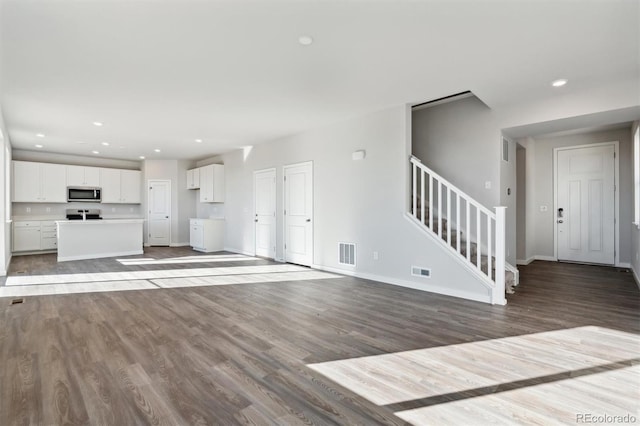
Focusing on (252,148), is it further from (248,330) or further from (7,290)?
(248,330)

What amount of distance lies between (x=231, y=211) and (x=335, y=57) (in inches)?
242

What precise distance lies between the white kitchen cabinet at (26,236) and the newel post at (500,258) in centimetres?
1023

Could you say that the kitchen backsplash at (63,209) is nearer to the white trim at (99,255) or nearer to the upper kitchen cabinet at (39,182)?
the upper kitchen cabinet at (39,182)

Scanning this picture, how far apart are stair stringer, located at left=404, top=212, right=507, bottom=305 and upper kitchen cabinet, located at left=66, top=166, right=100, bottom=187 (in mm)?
8855

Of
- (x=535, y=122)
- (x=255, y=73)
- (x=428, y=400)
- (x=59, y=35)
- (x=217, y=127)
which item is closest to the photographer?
(x=428, y=400)

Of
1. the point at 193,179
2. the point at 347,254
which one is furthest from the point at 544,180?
the point at 193,179

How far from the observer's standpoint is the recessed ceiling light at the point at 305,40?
2802mm

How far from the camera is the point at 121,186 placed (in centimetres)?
956

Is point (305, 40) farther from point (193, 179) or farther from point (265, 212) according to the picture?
point (193, 179)

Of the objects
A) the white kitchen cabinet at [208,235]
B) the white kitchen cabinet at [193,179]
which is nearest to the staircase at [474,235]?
the white kitchen cabinet at [208,235]

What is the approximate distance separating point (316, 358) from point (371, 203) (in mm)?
3101

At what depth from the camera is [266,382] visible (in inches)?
82.5

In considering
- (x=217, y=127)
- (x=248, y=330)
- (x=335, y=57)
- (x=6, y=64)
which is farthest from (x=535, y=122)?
(x=6, y=64)

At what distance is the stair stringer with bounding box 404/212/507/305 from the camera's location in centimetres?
388
